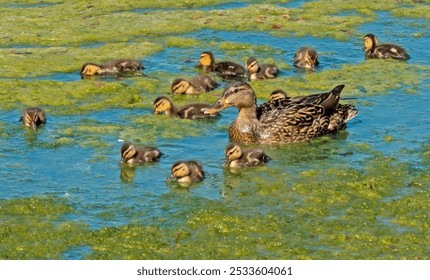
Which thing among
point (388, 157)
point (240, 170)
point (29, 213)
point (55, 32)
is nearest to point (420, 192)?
point (388, 157)

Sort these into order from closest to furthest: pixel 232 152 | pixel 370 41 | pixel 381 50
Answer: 1. pixel 232 152
2. pixel 381 50
3. pixel 370 41

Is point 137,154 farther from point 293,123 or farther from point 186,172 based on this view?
point 293,123

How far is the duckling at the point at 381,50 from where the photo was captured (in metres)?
18.7

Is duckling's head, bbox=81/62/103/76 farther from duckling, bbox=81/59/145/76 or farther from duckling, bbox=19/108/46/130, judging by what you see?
duckling, bbox=19/108/46/130

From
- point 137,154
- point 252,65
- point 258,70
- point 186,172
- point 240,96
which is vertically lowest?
point 258,70

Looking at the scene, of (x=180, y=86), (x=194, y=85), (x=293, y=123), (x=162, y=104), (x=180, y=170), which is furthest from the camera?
(x=194, y=85)

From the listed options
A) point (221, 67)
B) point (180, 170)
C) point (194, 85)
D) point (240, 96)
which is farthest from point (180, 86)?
point (180, 170)

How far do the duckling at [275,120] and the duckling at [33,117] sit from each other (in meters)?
2.56

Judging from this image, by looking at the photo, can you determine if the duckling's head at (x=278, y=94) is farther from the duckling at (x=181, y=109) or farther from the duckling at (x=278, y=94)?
the duckling at (x=181, y=109)

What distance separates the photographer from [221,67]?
18172mm

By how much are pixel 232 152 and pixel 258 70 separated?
4404mm

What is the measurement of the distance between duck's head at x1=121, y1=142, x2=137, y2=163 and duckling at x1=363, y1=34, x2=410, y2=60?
6.51 m

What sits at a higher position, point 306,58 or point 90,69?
point 306,58
